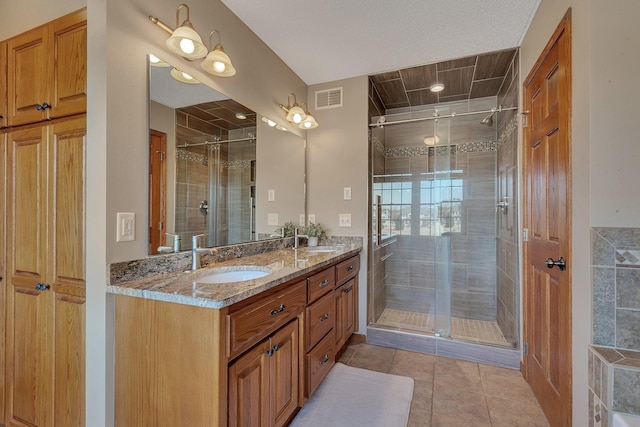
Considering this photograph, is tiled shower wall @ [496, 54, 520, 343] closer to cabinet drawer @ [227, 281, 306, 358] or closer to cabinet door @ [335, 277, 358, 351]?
cabinet door @ [335, 277, 358, 351]

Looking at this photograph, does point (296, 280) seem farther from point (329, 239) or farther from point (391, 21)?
point (391, 21)

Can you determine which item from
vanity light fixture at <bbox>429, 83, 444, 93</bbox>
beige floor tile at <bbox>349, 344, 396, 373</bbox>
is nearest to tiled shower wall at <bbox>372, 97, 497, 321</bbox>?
vanity light fixture at <bbox>429, 83, 444, 93</bbox>

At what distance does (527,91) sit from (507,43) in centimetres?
49

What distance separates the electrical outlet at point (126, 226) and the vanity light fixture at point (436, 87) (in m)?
3.00

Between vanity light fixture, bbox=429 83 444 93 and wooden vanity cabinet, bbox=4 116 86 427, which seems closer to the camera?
wooden vanity cabinet, bbox=4 116 86 427

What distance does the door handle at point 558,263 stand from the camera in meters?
1.39

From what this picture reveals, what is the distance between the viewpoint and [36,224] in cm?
142

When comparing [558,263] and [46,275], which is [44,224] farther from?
[558,263]

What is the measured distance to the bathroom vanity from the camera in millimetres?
1019

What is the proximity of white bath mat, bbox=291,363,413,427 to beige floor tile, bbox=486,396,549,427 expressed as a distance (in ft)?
1.65

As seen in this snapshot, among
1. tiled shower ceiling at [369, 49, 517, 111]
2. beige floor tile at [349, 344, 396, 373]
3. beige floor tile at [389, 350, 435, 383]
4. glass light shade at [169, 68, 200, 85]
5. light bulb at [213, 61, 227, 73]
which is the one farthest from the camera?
tiled shower ceiling at [369, 49, 517, 111]

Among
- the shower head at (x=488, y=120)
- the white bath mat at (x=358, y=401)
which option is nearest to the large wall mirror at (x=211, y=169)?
the white bath mat at (x=358, y=401)

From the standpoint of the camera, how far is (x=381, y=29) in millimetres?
2035

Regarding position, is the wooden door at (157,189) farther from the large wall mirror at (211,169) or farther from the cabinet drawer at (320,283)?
the cabinet drawer at (320,283)
